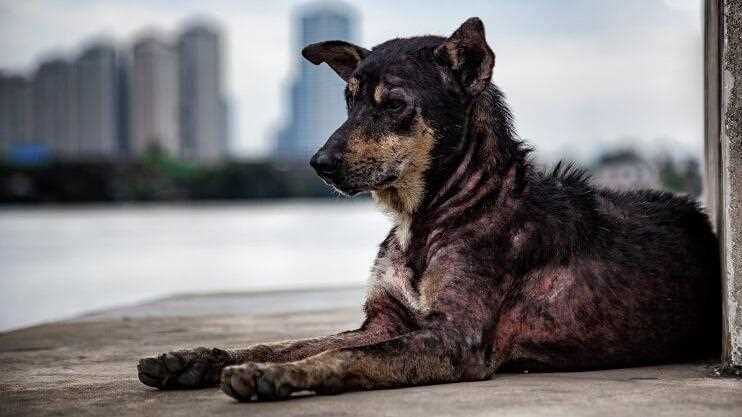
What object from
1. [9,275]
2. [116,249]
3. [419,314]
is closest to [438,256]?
[419,314]

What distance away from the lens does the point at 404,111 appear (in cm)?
565

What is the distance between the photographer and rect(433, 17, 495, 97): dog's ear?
5750 mm

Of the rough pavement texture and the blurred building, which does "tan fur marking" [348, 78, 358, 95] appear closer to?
the rough pavement texture

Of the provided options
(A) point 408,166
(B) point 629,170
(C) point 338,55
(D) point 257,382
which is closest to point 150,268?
(B) point 629,170

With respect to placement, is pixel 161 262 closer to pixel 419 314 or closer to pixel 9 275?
pixel 9 275

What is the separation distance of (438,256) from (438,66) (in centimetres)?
103

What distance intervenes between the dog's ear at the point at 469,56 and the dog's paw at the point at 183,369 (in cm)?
194

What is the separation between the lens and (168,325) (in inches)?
352

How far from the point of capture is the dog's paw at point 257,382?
466cm

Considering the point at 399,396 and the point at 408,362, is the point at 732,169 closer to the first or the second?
the point at 408,362

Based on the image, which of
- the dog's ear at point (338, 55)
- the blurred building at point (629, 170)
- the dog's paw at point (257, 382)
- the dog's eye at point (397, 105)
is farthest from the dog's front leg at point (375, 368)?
the blurred building at point (629, 170)

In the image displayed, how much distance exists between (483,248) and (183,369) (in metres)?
1.63

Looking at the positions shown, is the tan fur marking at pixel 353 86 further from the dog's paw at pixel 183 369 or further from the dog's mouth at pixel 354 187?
the dog's paw at pixel 183 369

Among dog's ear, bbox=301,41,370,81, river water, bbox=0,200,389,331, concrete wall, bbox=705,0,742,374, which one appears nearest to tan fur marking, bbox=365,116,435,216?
dog's ear, bbox=301,41,370,81
